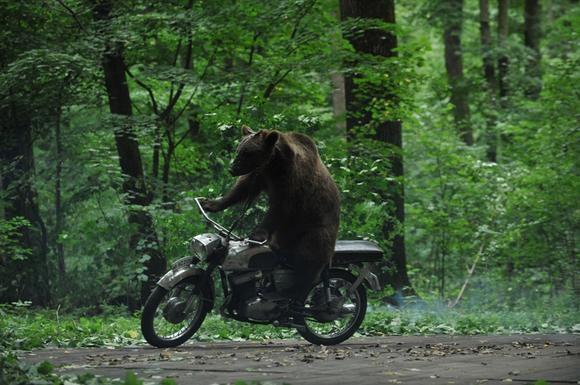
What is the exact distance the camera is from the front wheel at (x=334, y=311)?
31.3 ft

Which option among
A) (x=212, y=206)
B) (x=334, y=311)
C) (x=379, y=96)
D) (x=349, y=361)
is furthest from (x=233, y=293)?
(x=379, y=96)

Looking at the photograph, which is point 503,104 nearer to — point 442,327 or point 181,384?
point 442,327

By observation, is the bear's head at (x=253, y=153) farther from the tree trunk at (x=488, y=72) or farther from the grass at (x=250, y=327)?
the tree trunk at (x=488, y=72)

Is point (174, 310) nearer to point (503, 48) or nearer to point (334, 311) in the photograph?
point (334, 311)

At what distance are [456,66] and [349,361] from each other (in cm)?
1962

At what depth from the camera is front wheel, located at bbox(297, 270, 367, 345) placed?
31.3 feet

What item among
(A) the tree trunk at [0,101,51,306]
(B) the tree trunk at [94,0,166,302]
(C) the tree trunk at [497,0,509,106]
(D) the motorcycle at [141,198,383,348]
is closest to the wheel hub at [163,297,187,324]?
(D) the motorcycle at [141,198,383,348]

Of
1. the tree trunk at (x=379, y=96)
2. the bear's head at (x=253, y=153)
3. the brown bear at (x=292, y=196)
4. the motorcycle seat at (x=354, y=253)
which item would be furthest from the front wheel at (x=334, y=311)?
the tree trunk at (x=379, y=96)

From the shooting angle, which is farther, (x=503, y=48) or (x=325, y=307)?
(x=503, y=48)

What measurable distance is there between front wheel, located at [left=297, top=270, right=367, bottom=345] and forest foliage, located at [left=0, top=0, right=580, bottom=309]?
9.91 ft

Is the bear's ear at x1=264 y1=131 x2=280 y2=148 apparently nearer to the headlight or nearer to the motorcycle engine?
the headlight

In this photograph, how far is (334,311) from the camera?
9.58 meters

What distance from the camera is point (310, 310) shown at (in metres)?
9.51

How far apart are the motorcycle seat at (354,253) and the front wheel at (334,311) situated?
13 centimetres
